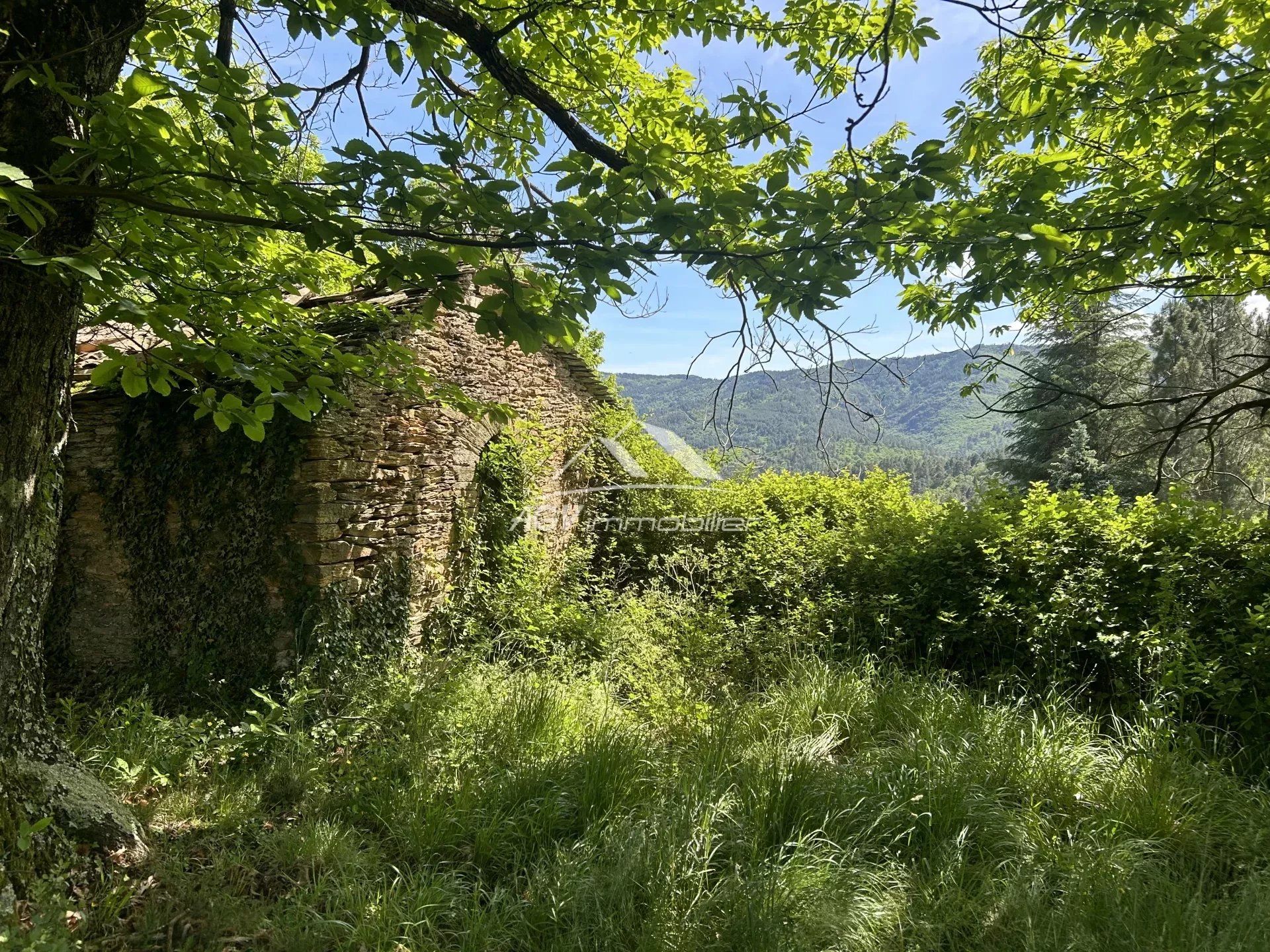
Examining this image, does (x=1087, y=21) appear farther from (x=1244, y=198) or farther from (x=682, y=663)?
(x=682, y=663)

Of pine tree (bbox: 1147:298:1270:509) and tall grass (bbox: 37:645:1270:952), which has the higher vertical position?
pine tree (bbox: 1147:298:1270:509)

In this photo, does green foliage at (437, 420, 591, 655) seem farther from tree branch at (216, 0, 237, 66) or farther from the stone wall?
tree branch at (216, 0, 237, 66)

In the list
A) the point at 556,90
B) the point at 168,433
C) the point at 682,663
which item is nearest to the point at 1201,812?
the point at 682,663

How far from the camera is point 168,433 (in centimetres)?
595

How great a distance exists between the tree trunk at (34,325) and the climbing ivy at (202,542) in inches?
98.8

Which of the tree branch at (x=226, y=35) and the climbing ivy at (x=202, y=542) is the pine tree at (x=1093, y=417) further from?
the tree branch at (x=226, y=35)

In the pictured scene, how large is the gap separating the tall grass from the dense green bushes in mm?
594

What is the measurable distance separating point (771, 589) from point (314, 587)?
488 cm

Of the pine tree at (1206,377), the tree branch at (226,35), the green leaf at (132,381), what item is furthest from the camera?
the pine tree at (1206,377)

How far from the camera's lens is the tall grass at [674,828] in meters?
2.84

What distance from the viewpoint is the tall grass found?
2842mm

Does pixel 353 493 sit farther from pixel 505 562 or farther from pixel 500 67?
pixel 500 67

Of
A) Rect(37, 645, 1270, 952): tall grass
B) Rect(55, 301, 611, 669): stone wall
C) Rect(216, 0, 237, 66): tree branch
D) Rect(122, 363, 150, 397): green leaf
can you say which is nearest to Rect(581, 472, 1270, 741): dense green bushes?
Rect(37, 645, 1270, 952): tall grass

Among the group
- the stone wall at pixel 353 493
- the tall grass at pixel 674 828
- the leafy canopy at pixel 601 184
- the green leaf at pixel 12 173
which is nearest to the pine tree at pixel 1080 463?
the leafy canopy at pixel 601 184
